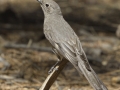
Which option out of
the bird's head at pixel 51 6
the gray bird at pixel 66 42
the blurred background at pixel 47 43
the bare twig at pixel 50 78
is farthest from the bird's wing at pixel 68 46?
the blurred background at pixel 47 43

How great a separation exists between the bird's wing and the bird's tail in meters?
0.05

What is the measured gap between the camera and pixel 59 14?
14.7 ft

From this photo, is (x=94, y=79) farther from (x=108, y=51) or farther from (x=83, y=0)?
(x=83, y=0)

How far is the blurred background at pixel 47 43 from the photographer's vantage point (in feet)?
15.7

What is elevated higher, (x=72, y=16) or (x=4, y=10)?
(x=4, y=10)

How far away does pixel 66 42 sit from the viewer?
3.87 meters

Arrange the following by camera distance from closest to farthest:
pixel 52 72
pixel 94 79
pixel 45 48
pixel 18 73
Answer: pixel 94 79
pixel 52 72
pixel 18 73
pixel 45 48

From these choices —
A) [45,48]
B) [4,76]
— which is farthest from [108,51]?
[4,76]

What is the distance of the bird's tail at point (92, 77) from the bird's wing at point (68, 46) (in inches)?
1.8

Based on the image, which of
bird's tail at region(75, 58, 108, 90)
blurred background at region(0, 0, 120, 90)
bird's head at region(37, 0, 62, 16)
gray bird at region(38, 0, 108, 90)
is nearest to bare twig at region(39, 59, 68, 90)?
gray bird at region(38, 0, 108, 90)

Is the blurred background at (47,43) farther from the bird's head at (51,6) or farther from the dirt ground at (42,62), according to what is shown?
the bird's head at (51,6)

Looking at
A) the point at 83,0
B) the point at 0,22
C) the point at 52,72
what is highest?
the point at 52,72

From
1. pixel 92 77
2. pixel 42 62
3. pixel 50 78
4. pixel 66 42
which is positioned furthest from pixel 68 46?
pixel 42 62

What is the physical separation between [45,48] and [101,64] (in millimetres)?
1060
